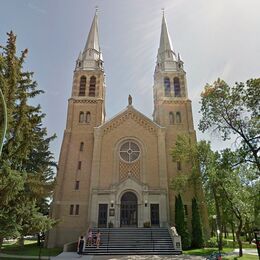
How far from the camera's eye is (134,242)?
22156mm

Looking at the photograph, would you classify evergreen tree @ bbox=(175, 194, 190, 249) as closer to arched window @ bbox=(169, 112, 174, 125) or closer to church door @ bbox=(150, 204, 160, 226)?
church door @ bbox=(150, 204, 160, 226)

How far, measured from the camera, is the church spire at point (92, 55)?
3716cm

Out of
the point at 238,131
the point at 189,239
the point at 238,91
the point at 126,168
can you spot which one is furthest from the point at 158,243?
the point at 238,91

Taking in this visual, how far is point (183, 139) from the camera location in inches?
1014

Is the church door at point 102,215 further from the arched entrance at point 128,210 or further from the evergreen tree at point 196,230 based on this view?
the evergreen tree at point 196,230

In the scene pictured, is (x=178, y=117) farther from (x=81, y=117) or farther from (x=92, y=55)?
(x=92, y=55)

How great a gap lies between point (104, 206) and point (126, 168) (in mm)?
4847

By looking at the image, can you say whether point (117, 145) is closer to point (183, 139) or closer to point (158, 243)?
point (183, 139)

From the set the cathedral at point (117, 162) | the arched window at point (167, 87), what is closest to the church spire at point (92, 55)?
the cathedral at point (117, 162)

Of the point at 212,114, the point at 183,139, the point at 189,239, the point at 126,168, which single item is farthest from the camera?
the point at 126,168

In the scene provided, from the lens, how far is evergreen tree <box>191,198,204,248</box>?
24156mm

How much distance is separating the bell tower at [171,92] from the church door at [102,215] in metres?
12.6

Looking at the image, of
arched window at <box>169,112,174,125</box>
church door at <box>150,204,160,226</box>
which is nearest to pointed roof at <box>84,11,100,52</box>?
arched window at <box>169,112,174,125</box>

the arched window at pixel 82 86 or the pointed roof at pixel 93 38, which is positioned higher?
the pointed roof at pixel 93 38
